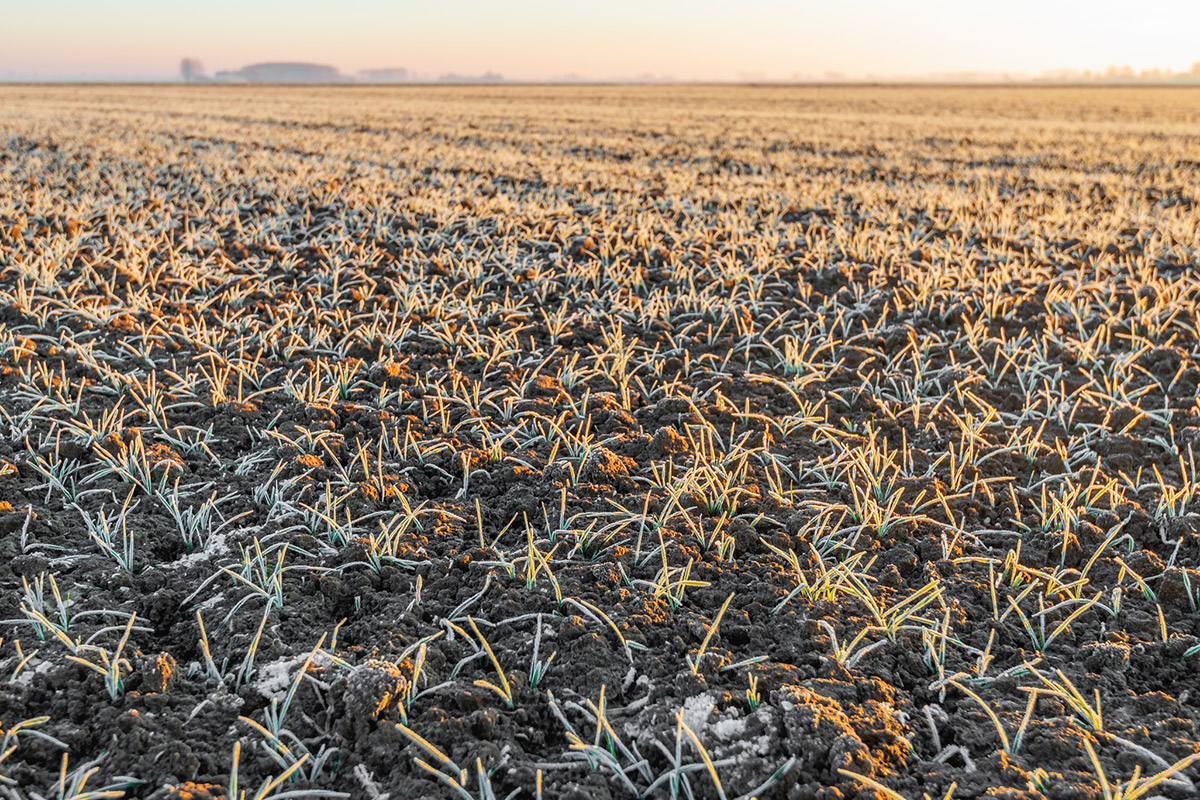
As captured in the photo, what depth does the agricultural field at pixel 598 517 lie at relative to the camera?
1601 millimetres

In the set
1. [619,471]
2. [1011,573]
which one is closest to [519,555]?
[619,471]

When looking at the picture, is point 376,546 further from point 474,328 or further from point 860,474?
point 474,328

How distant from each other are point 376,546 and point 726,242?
14.9ft

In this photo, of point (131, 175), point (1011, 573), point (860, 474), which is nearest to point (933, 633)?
point (1011, 573)

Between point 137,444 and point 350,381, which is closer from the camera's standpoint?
point 137,444

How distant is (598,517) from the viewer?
2453 millimetres

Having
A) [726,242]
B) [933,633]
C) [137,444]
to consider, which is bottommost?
[933,633]

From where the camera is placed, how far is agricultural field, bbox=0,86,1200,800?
1.60 meters

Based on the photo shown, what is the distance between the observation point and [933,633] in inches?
72.9

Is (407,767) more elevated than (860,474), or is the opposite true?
→ (860,474)

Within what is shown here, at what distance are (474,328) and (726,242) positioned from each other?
2.76 metres

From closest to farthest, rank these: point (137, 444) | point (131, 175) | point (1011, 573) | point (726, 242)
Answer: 1. point (1011, 573)
2. point (137, 444)
3. point (726, 242)
4. point (131, 175)

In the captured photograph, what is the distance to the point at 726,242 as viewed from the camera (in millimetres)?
6012

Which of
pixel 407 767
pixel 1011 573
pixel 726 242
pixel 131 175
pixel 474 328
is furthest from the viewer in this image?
pixel 131 175
